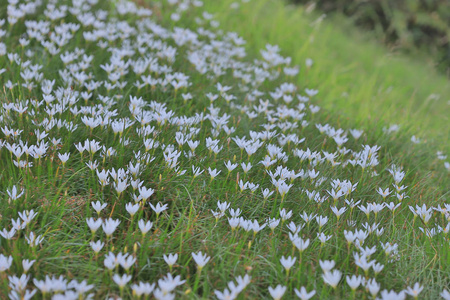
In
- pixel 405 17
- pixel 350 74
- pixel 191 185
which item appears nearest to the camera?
pixel 191 185

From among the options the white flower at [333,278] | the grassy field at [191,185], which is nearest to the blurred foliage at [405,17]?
the grassy field at [191,185]

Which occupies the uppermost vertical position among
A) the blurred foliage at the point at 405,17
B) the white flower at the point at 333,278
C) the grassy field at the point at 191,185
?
the blurred foliage at the point at 405,17

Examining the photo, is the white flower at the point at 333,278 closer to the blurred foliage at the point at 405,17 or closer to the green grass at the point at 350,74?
the green grass at the point at 350,74

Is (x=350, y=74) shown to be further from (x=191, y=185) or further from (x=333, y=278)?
(x=333, y=278)

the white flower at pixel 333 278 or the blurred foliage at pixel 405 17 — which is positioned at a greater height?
the blurred foliage at pixel 405 17

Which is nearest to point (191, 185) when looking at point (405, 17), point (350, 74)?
point (350, 74)

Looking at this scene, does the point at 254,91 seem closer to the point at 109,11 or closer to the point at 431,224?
the point at 431,224
